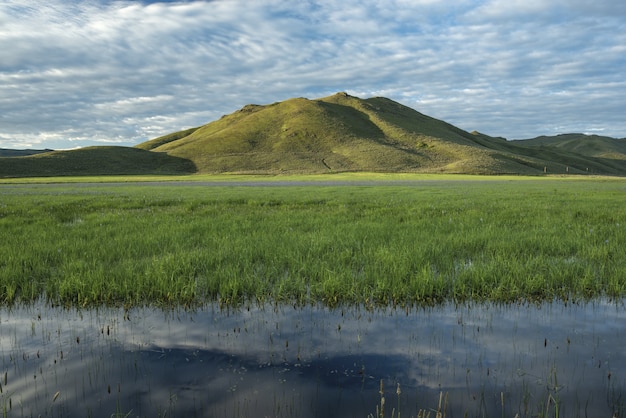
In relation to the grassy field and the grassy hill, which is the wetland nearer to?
the grassy field

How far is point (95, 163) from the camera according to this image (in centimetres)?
15200

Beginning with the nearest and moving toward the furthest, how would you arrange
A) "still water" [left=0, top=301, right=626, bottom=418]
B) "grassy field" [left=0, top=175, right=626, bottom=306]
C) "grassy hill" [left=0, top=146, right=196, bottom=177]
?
"still water" [left=0, top=301, right=626, bottom=418] < "grassy field" [left=0, top=175, right=626, bottom=306] < "grassy hill" [left=0, top=146, right=196, bottom=177]

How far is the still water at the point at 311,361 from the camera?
12.8ft

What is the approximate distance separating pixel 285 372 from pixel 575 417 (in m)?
2.71

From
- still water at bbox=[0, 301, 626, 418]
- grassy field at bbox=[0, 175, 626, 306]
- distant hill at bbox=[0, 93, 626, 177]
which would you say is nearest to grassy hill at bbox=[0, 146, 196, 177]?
distant hill at bbox=[0, 93, 626, 177]

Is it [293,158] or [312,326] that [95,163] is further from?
[312,326]

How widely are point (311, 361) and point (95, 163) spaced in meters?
168

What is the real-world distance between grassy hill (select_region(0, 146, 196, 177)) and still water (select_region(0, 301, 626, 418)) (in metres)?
131

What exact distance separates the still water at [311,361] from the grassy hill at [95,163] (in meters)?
131

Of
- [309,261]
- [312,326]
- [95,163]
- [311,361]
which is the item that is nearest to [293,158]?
[95,163]

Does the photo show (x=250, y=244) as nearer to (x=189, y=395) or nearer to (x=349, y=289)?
(x=349, y=289)

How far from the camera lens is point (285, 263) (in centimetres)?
948

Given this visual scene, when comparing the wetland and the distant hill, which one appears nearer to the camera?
the wetland

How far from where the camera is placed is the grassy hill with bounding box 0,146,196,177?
126 metres
